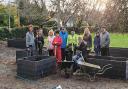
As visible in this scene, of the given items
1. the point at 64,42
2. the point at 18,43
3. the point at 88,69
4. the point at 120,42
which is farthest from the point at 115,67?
the point at 120,42

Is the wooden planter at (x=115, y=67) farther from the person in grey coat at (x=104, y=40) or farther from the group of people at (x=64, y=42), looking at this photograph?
the person in grey coat at (x=104, y=40)

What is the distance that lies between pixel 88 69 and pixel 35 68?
6.17ft

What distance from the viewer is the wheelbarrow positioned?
1072cm

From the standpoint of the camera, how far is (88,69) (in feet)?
36.3

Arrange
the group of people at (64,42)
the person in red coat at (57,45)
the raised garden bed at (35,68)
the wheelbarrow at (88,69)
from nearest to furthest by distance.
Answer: the wheelbarrow at (88,69) → the raised garden bed at (35,68) → the person in red coat at (57,45) → the group of people at (64,42)

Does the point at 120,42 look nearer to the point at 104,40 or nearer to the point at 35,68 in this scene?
the point at 104,40

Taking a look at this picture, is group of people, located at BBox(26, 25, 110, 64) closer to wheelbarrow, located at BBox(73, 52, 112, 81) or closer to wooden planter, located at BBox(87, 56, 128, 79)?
wheelbarrow, located at BBox(73, 52, 112, 81)

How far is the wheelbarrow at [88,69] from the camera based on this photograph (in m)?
10.7

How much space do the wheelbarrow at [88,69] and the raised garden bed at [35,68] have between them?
1.00 m

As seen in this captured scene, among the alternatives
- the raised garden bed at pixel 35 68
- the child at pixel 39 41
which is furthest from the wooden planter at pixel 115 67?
the child at pixel 39 41

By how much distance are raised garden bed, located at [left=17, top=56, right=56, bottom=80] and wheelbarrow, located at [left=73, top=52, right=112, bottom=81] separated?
1.00 meters

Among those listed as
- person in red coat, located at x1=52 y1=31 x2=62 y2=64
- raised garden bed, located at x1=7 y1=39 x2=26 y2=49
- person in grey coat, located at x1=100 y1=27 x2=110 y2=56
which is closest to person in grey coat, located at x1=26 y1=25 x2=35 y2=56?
person in red coat, located at x1=52 y1=31 x2=62 y2=64

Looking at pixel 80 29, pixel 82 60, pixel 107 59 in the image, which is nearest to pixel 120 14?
pixel 107 59

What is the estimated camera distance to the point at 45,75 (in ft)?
37.6
